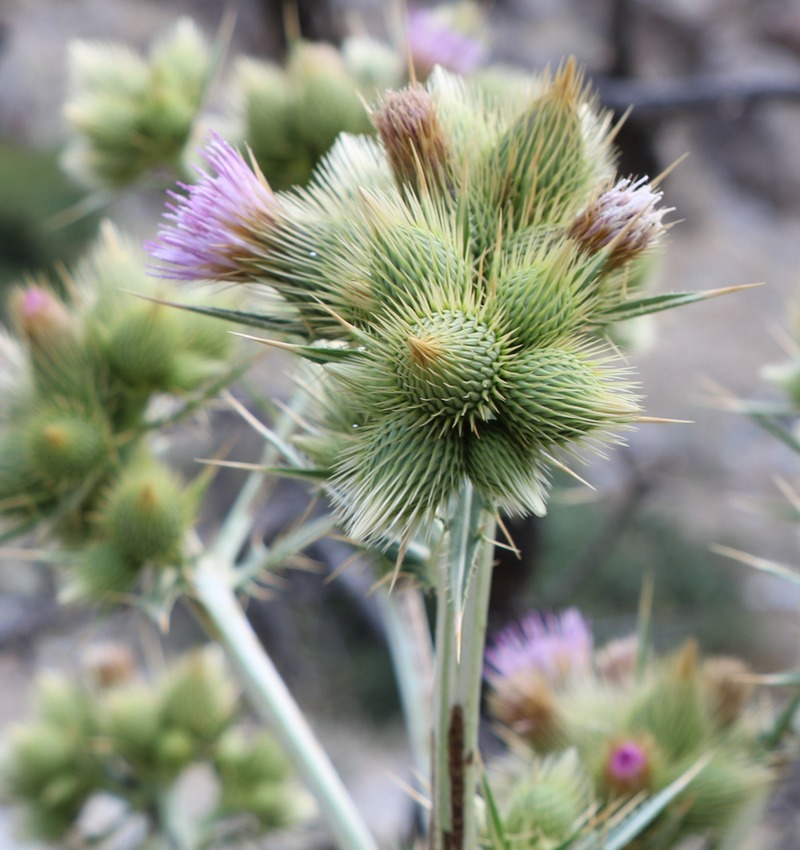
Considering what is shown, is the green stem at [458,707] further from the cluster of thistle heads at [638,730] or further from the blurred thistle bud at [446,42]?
the blurred thistle bud at [446,42]

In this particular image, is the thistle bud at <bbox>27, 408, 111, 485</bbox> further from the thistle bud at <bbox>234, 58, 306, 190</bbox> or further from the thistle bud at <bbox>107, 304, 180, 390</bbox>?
the thistle bud at <bbox>234, 58, 306, 190</bbox>

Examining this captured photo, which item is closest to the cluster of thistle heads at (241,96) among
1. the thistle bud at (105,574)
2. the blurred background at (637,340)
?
the blurred background at (637,340)

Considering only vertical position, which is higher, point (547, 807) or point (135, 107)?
point (135, 107)

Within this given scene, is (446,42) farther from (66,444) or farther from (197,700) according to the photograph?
(197,700)

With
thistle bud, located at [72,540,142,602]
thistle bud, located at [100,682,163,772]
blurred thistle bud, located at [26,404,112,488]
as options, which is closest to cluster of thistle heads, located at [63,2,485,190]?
blurred thistle bud, located at [26,404,112,488]

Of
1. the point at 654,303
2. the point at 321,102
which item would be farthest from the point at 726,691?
the point at 321,102

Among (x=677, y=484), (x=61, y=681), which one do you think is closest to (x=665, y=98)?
(x=61, y=681)

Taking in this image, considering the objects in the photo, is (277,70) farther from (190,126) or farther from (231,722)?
(231,722)
